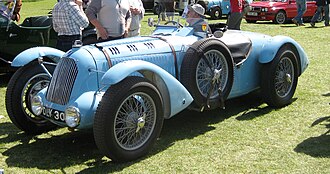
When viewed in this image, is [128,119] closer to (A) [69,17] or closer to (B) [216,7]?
(A) [69,17]

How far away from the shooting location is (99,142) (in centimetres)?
439

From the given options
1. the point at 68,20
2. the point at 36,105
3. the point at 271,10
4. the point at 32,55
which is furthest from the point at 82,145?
the point at 271,10

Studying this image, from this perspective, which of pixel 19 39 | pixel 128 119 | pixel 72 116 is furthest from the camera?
pixel 19 39

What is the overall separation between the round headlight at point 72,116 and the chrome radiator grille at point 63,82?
1.07 ft

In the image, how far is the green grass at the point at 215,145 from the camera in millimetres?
4570

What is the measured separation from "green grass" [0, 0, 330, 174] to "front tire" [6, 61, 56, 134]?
0.14 metres

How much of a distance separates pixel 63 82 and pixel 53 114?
1.15ft

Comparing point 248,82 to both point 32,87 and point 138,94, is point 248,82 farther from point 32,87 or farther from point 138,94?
point 32,87

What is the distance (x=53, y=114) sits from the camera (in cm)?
491

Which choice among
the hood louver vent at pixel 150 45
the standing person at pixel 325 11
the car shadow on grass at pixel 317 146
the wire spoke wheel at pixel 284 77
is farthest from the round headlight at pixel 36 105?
the standing person at pixel 325 11

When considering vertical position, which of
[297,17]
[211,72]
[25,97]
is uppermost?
[211,72]

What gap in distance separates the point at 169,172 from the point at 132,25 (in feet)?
11.4

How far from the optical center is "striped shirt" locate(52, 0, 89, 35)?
6430 mm

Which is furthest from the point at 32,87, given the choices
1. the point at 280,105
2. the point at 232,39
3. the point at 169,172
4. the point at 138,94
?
the point at 280,105
